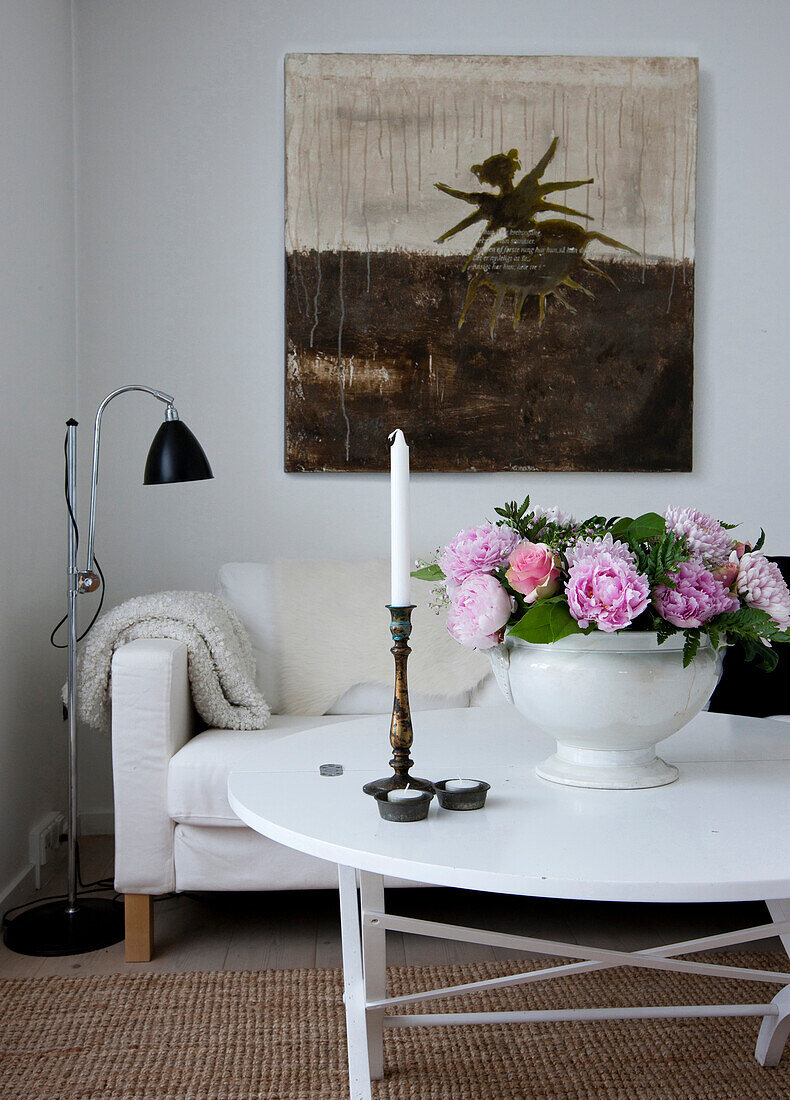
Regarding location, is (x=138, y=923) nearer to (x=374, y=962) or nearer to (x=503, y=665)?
(x=374, y=962)

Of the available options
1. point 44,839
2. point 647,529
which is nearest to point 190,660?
point 44,839

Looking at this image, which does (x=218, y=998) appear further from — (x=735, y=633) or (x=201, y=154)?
(x=201, y=154)

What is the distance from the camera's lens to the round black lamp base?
1.98m

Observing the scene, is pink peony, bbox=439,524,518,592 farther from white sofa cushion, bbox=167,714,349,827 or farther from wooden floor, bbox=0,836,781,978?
wooden floor, bbox=0,836,781,978

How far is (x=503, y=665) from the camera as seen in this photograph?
4.03ft

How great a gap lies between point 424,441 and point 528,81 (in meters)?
1.07

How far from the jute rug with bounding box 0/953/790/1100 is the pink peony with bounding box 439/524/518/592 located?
84 cm

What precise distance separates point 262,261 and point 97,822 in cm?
167

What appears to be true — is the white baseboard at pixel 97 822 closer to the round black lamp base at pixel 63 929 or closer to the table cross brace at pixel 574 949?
the round black lamp base at pixel 63 929

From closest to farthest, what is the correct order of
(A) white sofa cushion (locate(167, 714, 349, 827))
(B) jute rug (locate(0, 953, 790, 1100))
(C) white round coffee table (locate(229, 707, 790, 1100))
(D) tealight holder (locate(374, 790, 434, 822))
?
1. (C) white round coffee table (locate(229, 707, 790, 1100))
2. (D) tealight holder (locate(374, 790, 434, 822))
3. (B) jute rug (locate(0, 953, 790, 1100))
4. (A) white sofa cushion (locate(167, 714, 349, 827))

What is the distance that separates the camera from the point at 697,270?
285 cm

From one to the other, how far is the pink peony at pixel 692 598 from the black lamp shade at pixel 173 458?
4.28 ft

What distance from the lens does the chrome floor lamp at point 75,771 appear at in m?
2.03

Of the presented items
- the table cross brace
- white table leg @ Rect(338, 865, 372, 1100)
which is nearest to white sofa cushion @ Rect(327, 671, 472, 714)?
white table leg @ Rect(338, 865, 372, 1100)
